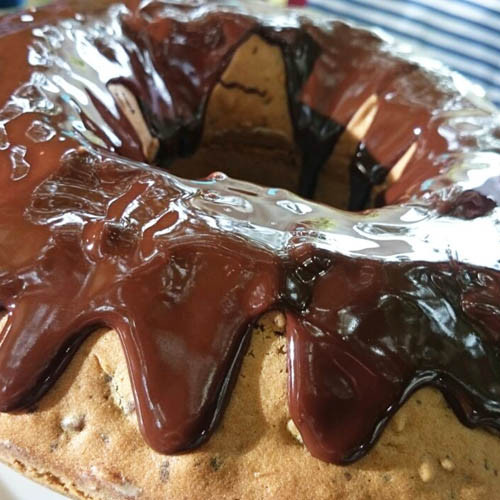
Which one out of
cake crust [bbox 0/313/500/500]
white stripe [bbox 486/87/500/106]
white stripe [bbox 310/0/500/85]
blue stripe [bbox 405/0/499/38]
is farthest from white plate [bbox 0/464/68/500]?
blue stripe [bbox 405/0/499/38]

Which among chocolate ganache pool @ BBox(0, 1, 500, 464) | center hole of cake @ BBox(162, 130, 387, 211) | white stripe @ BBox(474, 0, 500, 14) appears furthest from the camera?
white stripe @ BBox(474, 0, 500, 14)

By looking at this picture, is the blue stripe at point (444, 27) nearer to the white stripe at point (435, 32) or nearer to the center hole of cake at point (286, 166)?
the white stripe at point (435, 32)

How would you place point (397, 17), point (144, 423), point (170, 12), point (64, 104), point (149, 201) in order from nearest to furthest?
point (144, 423)
point (149, 201)
point (64, 104)
point (170, 12)
point (397, 17)

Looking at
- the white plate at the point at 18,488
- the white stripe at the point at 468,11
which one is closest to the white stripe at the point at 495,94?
the white stripe at the point at 468,11

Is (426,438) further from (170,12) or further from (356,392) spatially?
(170,12)

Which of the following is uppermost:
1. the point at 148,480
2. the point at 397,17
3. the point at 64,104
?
the point at 64,104

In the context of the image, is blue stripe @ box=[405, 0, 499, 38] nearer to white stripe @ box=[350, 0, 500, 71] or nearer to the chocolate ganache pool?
white stripe @ box=[350, 0, 500, 71]

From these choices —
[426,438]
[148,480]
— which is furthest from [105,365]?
[426,438]
